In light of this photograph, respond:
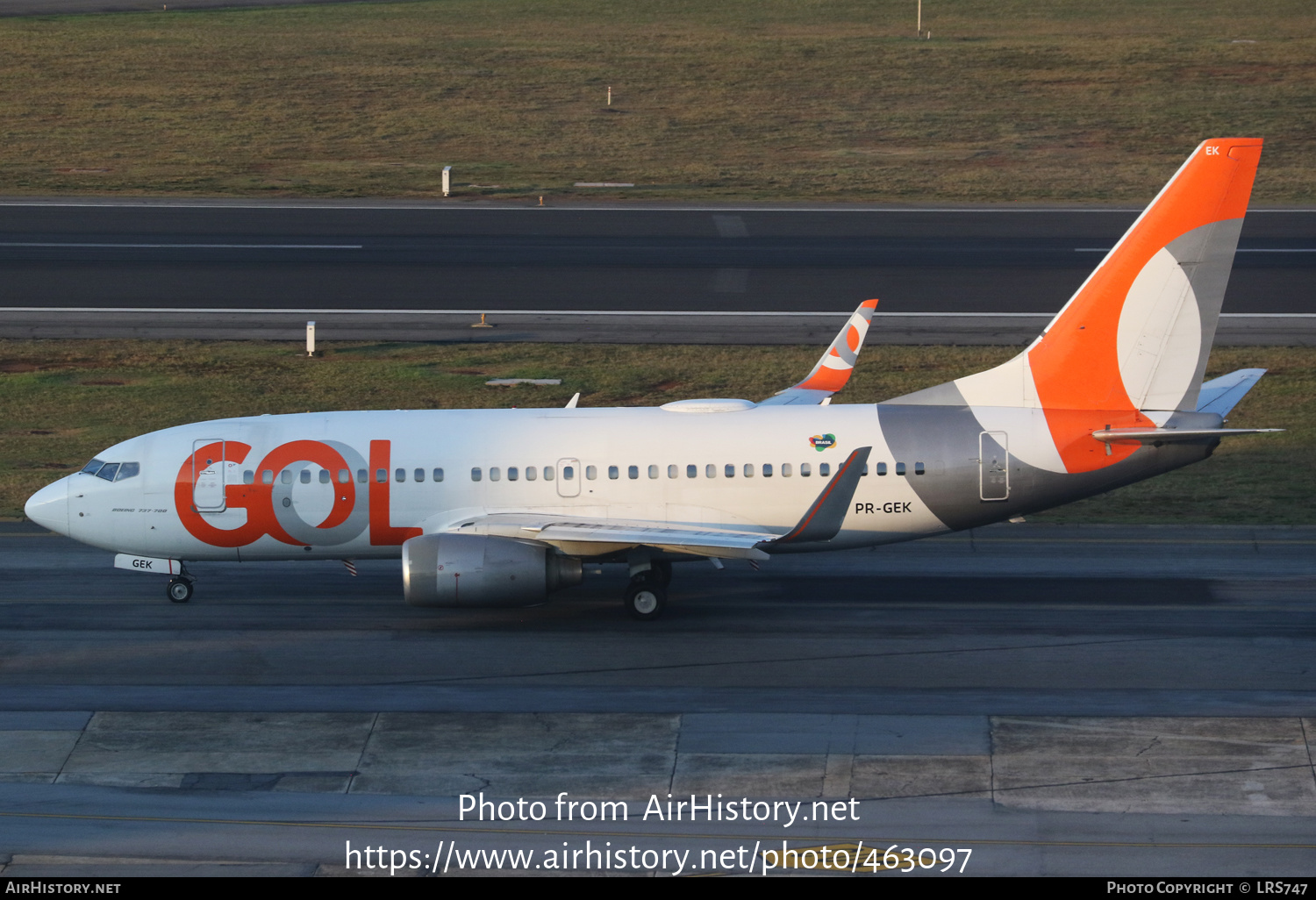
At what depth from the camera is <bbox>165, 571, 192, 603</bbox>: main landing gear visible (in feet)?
93.6

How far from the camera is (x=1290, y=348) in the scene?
1710 inches

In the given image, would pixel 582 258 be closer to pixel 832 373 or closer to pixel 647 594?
pixel 832 373

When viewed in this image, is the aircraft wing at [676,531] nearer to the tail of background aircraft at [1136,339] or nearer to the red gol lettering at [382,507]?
the red gol lettering at [382,507]

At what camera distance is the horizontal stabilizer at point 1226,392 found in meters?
28.3

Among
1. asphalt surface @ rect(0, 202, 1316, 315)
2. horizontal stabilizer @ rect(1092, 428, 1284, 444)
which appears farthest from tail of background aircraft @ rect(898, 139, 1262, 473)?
asphalt surface @ rect(0, 202, 1316, 315)

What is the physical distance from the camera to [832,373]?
107 ft

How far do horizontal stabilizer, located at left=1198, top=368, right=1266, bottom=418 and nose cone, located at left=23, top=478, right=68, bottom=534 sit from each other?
67.5 feet

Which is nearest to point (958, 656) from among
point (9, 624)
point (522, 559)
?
point (522, 559)

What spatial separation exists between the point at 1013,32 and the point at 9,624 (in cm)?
7247

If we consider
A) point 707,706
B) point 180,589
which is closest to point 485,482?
point 180,589

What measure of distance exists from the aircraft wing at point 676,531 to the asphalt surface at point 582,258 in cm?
2199

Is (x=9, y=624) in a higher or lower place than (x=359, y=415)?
lower

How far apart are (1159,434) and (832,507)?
5861 millimetres
